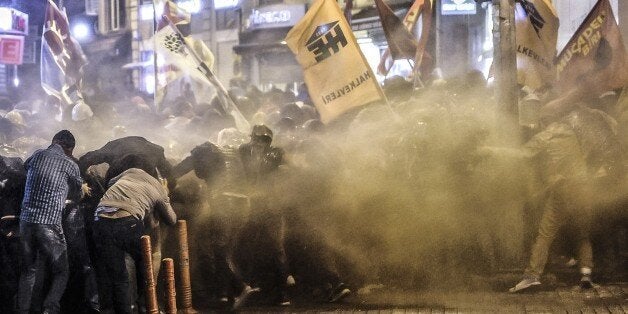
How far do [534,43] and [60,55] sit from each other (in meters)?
8.94

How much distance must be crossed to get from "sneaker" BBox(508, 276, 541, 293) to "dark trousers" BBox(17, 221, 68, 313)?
4.80 m

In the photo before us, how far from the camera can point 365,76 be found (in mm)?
10258

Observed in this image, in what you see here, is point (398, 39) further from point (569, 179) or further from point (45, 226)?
point (45, 226)

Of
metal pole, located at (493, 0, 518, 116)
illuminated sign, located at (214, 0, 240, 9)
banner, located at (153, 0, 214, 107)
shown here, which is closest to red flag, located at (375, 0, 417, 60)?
banner, located at (153, 0, 214, 107)

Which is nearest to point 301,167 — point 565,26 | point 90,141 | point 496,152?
point 496,152

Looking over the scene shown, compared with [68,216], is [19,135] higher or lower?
higher

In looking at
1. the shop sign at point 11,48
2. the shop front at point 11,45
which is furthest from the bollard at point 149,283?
the shop sign at point 11,48

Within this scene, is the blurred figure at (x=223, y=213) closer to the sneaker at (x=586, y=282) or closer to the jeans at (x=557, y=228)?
the jeans at (x=557, y=228)

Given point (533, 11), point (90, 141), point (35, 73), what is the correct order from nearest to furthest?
point (533, 11)
point (90, 141)
point (35, 73)

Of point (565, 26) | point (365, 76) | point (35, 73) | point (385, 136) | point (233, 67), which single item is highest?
point (35, 73)

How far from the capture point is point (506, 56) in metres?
9.77

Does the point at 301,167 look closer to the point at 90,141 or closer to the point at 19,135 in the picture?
the point at 90,141

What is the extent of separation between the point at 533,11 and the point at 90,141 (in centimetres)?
832

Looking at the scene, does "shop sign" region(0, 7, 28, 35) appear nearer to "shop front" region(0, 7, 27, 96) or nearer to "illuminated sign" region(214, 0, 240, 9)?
"shop front" region(0, 7, 27, 96)
